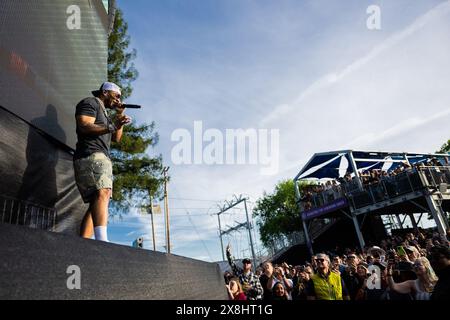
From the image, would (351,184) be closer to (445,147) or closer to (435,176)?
(435,176)

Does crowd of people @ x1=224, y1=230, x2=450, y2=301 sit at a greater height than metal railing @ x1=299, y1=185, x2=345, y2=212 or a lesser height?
lesser

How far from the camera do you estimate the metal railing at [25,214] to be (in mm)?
1738

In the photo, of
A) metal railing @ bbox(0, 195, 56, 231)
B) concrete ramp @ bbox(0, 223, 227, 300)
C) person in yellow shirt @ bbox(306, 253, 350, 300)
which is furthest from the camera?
person in yellow shirt @ bbox(306, 253, 350, 300)

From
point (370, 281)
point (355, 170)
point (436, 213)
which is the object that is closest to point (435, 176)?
point (436, 213)

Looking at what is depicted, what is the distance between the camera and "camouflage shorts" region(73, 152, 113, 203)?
188cm

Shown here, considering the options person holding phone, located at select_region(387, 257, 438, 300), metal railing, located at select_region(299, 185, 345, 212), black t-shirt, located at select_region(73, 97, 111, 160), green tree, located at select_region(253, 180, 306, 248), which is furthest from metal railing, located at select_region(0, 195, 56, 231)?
green tree, located at select_region(253, 180, 306, 248)

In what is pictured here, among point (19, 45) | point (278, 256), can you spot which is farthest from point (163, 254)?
point (278, 256)

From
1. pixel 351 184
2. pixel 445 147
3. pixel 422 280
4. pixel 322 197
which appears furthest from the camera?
pixel 445 147

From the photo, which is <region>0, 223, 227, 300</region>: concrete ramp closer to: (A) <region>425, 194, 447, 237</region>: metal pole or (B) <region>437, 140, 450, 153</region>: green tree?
(A) <region>425, 194, 447, 237</region>: metal pole

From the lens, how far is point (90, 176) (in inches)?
74.4

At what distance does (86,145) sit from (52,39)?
1077 millimetres

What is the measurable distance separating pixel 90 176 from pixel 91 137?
0.28 metres

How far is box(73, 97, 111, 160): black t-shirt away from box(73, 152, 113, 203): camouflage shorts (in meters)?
0.04

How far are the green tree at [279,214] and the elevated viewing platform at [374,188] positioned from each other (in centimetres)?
1618
